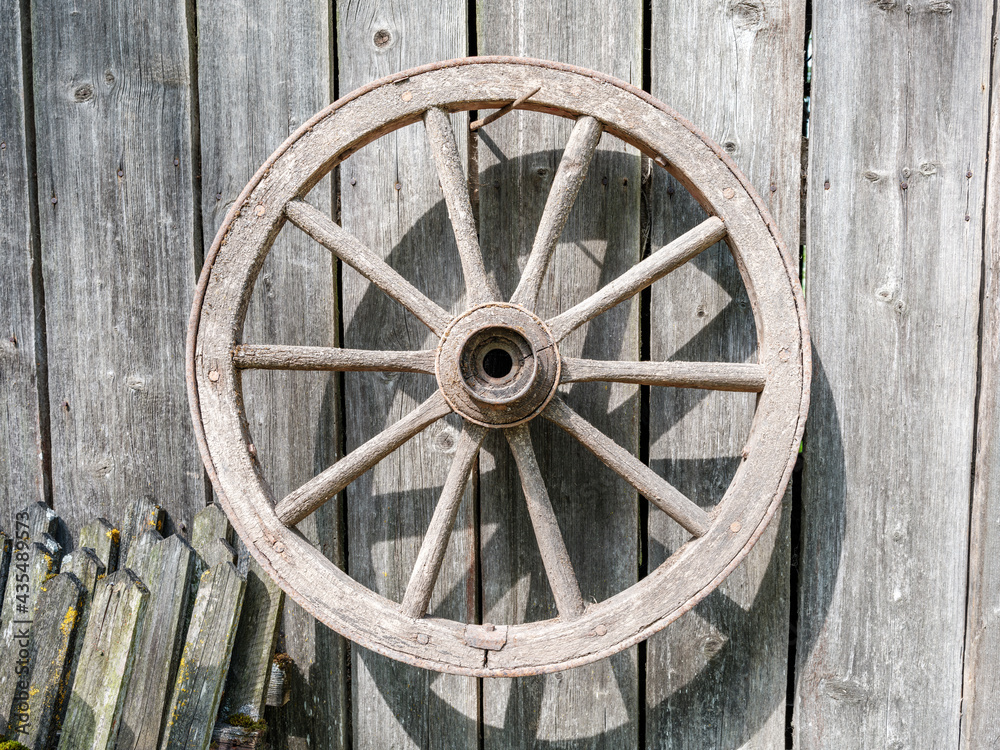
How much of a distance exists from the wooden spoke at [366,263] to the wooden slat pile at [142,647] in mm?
611

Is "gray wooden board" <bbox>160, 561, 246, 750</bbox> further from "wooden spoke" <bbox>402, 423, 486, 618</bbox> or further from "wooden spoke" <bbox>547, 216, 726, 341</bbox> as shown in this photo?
"wooden spoke" <bbox>547, 216, 726, 341</bbox>

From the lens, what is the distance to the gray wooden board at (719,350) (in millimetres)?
1444

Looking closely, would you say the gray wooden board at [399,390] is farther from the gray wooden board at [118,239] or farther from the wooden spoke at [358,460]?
the gray wooden board at [118,239]

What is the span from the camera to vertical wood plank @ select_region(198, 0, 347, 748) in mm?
1469

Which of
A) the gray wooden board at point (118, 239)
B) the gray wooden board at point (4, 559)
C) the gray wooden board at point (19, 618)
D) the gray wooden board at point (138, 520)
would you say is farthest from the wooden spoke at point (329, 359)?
the gray wooden board at point (4, 559)

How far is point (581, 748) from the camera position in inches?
58.1

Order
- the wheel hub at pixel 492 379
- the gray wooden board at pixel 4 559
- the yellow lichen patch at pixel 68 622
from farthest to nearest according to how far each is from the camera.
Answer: the gray wooden board at pixel 4 559, the yellow lichen patch at pixel 68 622, the wheel hub at pixel 492 379

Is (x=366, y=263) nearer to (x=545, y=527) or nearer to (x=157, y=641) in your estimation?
(x=545, y=527)

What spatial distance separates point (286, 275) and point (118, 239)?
0.40 m

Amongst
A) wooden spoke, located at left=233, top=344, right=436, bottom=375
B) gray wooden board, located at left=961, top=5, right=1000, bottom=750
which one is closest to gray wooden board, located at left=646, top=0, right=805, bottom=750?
gray wooden board, located at left=961, top=5, right=1000, bottom=750

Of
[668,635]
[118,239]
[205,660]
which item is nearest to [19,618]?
[205,660]

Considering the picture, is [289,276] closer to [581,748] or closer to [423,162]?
[423,162]

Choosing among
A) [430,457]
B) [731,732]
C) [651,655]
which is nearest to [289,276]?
[430,457]

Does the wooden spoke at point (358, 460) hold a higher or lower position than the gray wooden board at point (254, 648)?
higher
